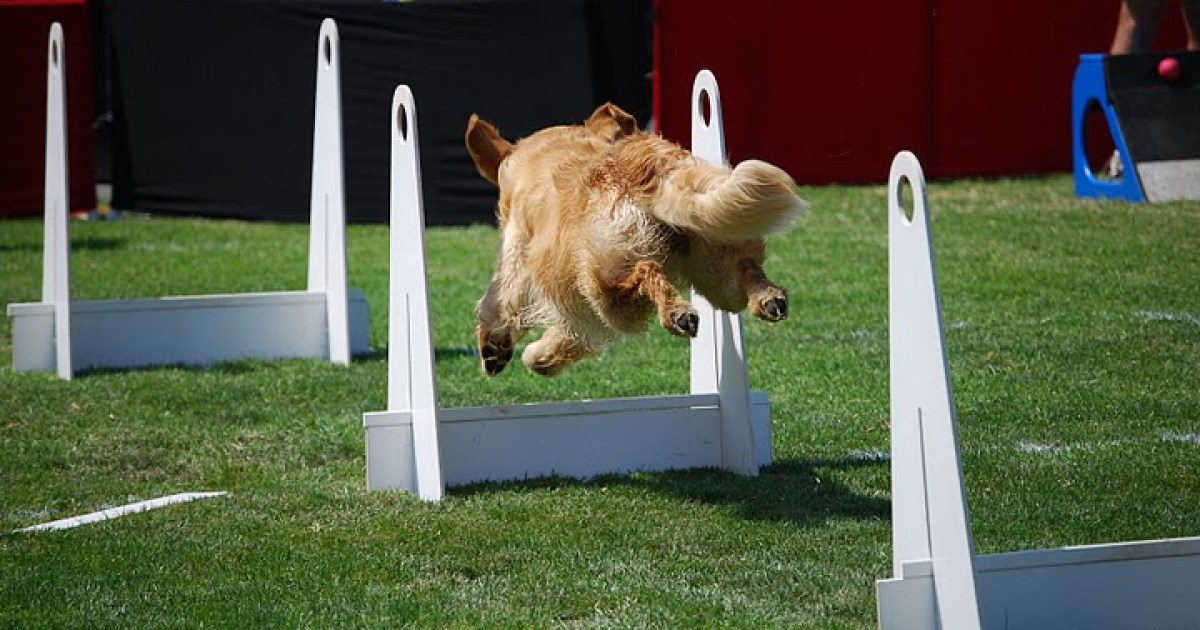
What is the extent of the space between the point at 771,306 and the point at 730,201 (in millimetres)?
404

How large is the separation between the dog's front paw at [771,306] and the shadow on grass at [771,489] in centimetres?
77

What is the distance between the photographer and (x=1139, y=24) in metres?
13.3

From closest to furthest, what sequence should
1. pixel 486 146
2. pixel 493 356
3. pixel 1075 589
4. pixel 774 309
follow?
pixel 1075 589 → pixel 774 309 → pixel 493 356 → pixel 486 146

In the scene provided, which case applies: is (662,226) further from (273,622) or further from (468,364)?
(468,364)

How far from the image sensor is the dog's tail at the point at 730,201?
4727mm

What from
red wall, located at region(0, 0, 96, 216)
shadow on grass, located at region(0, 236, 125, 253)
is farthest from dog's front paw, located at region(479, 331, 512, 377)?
red wall, located at region(0, 0, 96, 216)

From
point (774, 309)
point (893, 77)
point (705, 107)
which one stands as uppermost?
point (893, 77)

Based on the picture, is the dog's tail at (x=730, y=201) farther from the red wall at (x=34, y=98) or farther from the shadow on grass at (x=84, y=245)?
the red wall at (x=34, y=98)

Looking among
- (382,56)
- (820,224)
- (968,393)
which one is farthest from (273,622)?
(382,56)

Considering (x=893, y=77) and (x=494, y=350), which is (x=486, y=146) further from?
(x=893, y=77)

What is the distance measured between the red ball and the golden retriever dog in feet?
25.1

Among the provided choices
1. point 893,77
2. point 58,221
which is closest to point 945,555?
point 58,221

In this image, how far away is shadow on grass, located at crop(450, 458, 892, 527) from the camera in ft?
17.9

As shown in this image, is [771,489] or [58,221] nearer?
[771,489]
